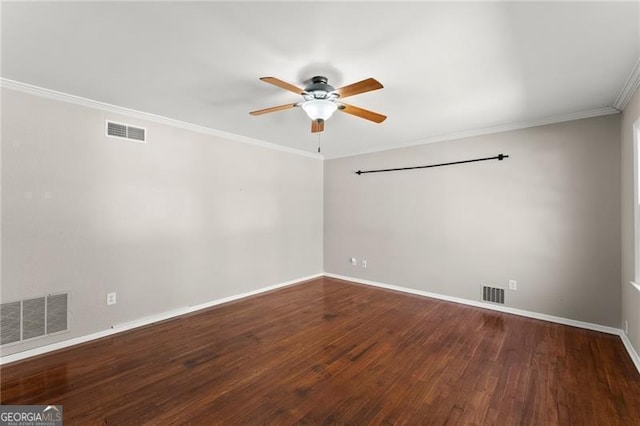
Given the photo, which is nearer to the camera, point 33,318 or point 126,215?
point 33,318

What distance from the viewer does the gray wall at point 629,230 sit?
8.35 feet

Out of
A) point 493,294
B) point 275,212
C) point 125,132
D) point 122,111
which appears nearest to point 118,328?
point 125,132

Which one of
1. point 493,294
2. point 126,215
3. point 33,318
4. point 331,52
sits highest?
point 331,52

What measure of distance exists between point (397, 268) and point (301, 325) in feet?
7.35

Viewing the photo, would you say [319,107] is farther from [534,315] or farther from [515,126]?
[534,315]

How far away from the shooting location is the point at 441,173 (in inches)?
174

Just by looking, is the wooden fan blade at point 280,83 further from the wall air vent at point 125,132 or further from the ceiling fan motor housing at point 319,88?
the wall air vent at point 125,132

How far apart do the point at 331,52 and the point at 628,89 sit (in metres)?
2.88

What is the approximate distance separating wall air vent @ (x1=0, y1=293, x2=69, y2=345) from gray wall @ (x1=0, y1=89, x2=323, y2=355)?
7cm

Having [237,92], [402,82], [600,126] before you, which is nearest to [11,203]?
[237,92]

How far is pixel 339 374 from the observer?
2.36 m

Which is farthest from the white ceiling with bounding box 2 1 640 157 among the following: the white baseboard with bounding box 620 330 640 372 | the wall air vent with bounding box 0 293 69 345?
the white baseboard with bounding box 620 330 640 372

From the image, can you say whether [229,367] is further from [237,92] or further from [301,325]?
[237,92]

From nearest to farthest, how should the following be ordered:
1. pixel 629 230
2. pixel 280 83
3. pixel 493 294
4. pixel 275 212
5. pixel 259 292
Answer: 1. pixel 280 83
2. pixel 629 230
3. pixel 493 294
4. pixel 259 292
5. pixel 275 212
